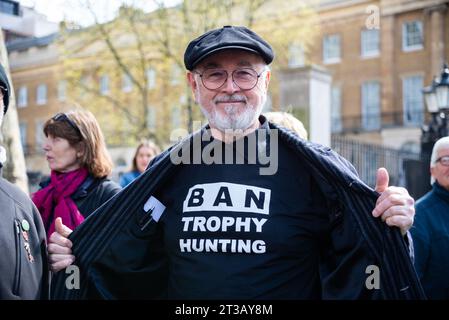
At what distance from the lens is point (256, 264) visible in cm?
240

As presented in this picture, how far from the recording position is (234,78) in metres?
2.67

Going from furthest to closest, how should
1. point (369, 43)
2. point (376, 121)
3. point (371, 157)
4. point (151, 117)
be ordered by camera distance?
point (376, 121) < point (369, 43) < point (151, 117) < point (371, 157)

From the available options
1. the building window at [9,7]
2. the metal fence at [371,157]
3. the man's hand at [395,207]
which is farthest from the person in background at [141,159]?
the metal fence at [371,157]

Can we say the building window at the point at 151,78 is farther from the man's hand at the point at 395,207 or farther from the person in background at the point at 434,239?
the man's hand at the point at 395,207

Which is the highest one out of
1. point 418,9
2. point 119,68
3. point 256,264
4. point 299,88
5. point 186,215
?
point 418,9

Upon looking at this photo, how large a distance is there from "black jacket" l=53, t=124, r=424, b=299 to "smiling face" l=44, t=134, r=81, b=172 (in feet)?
4.11

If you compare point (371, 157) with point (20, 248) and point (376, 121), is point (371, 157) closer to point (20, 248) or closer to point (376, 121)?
point (20, 248)

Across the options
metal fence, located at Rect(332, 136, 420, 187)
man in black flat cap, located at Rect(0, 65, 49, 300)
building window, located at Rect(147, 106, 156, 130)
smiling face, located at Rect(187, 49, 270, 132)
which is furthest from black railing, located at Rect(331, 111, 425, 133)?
man in black flat cap, located at Rect(0, 65, 49, 300)

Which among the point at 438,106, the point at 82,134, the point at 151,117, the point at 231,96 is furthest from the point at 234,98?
the point at 151,117

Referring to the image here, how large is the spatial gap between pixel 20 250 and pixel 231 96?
46.4 inches

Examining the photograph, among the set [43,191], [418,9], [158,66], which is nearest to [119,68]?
[158,66]

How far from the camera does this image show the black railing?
99.6 feet
